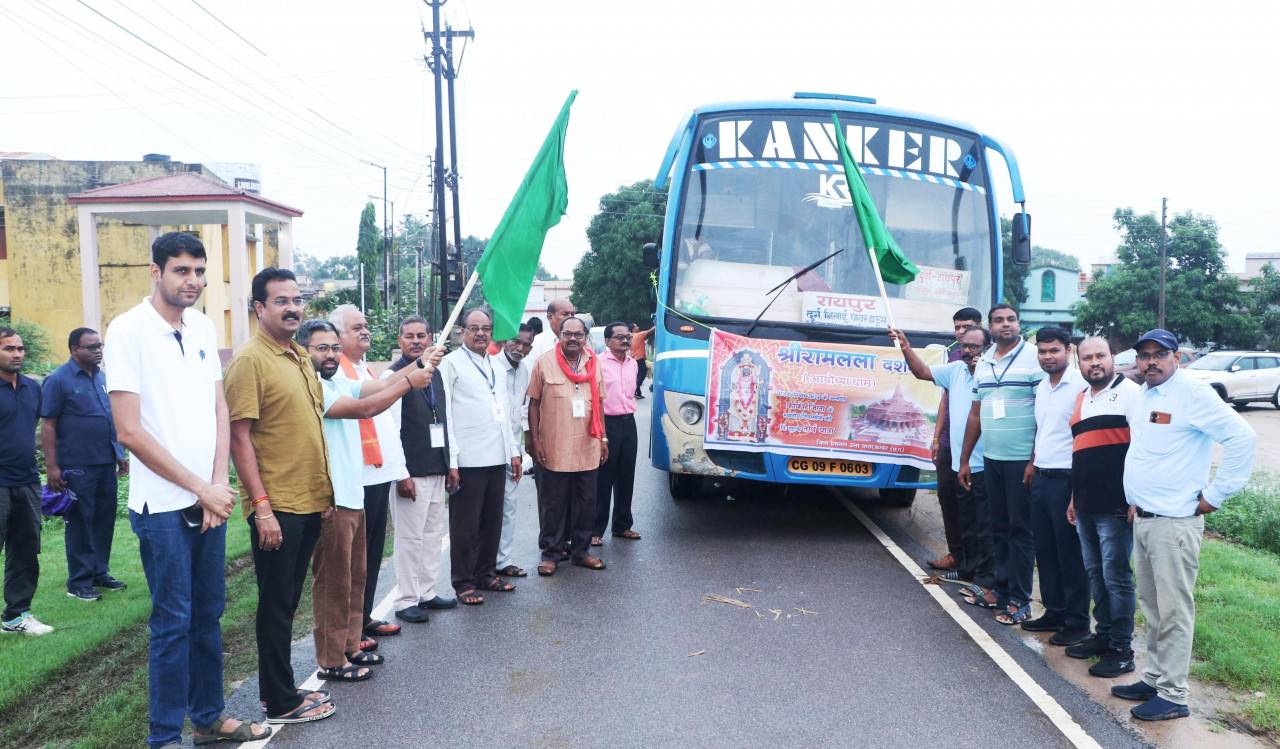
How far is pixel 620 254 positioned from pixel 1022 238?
4164 cm

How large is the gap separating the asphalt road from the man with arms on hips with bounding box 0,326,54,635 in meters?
1.77

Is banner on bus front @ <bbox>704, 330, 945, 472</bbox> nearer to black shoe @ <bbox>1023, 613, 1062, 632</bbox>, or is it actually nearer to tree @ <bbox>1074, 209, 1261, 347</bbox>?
black shoe @ <bbox>1023, 613, 1062, 632</bbox>

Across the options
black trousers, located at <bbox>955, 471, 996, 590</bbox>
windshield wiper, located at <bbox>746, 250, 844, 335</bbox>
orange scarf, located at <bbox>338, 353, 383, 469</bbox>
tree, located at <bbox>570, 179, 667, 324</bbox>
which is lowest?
black trousers, located at <bbox>955, 471, 996, 590</bbox>

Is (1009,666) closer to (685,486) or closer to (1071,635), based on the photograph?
(1071,635)

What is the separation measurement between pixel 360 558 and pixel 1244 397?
1049 inches

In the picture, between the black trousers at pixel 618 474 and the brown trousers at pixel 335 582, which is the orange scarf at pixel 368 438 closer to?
the brown trousers at pixel 335 582

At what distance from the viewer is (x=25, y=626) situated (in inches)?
223

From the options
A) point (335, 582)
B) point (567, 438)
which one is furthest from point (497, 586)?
point (335, 582)

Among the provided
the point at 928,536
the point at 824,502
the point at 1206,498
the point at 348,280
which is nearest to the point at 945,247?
the point at 928,536

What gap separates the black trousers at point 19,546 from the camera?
5.70 metres

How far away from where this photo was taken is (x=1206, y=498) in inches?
176

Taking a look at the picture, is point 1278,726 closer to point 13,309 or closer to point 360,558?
point 360,558

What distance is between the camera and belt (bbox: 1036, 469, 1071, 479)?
5477mm


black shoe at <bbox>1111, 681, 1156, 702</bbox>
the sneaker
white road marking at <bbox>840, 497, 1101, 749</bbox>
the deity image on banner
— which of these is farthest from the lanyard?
black shoe at <bbox>1111, 681, 1156, 702</bbox>
